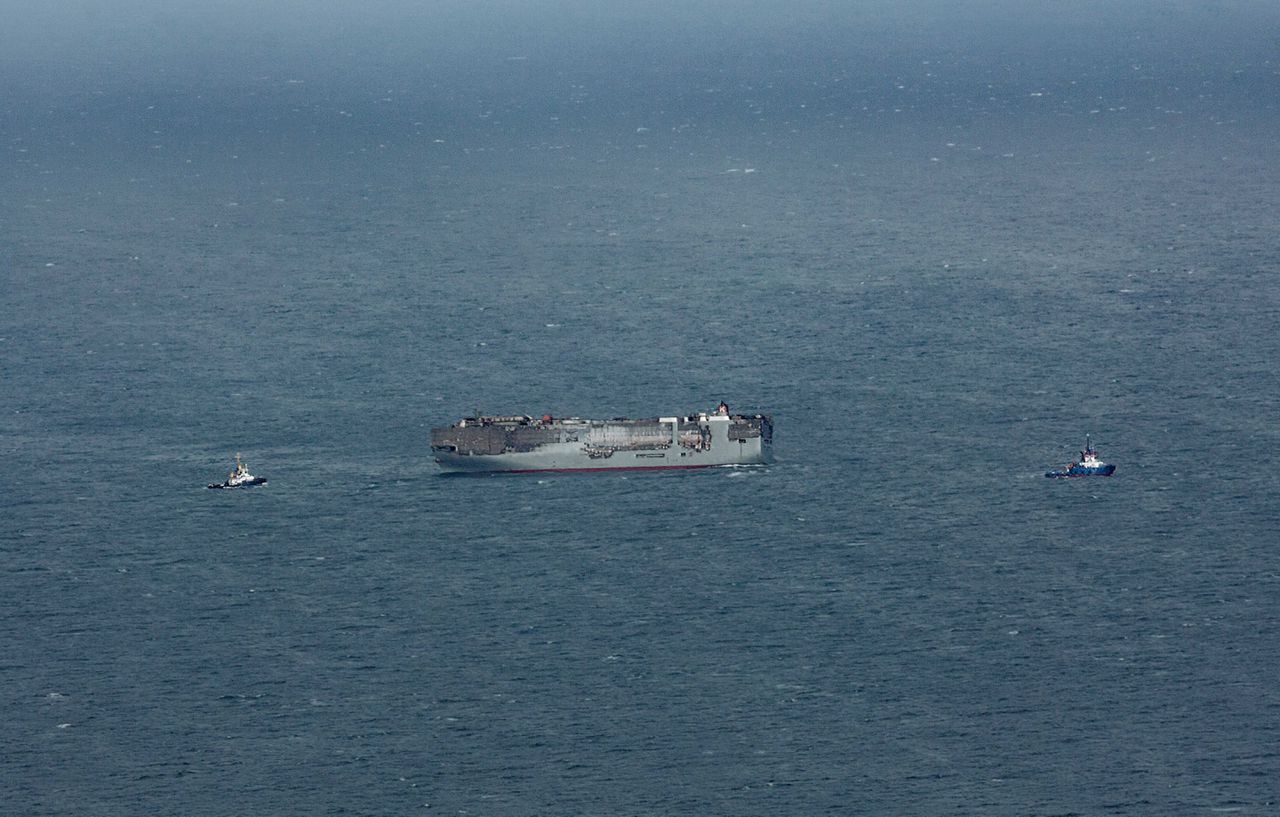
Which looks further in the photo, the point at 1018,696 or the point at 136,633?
the point at 136,633

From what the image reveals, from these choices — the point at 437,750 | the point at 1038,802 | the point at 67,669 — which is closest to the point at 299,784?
the point at 437,750

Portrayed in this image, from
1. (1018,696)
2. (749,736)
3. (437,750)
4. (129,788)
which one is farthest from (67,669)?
(1018,696)

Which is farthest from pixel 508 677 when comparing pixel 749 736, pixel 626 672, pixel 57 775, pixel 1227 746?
pixel 1227 746

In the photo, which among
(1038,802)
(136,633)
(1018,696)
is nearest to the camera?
(1038,802)

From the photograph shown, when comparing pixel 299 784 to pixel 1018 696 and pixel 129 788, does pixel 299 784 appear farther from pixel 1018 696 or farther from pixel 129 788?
pixel 1018 696

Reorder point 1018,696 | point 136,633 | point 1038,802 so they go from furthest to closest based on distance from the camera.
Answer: point 136,633 → point 1018,696 → point 1038,802

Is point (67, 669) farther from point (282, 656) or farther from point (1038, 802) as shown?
point (1038, 802)

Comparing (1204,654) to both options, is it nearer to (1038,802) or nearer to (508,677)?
(1038,802)

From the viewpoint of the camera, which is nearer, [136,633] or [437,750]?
[437,750]
